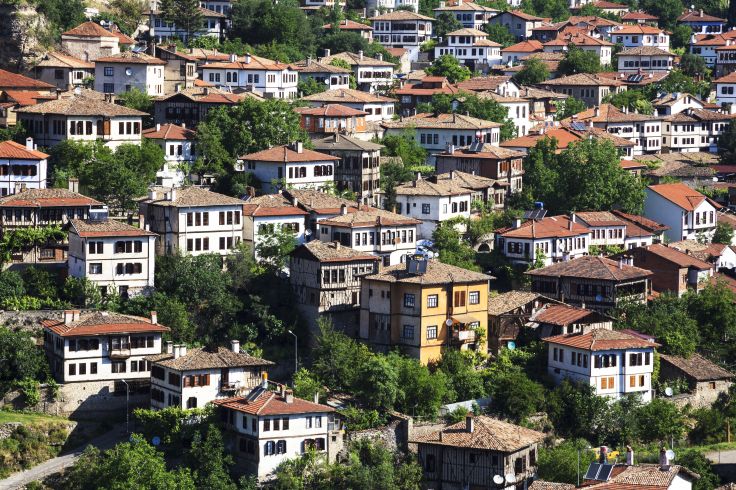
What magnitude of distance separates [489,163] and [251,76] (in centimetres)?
→ 2156

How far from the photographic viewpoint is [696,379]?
9631 cm

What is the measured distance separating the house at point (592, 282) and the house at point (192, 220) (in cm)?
1658

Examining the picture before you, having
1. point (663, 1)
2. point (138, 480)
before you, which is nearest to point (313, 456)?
point (138, 480)

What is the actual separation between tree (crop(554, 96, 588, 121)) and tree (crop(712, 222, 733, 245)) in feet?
74.6

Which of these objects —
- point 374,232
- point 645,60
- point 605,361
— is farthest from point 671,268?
point 645,60

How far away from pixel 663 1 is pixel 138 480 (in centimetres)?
11531

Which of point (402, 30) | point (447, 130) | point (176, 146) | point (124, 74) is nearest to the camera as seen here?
point (176, 146)

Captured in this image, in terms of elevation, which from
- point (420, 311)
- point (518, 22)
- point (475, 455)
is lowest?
point (475, 455)

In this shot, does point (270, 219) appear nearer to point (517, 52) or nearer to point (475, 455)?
point (475, 455)

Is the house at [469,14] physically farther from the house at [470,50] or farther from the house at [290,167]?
the house at [290,167]

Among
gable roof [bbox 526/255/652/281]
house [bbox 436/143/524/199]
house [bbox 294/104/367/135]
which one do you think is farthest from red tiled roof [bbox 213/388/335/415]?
house [bbox 294/104/367/135]

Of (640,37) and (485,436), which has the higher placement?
(640,37)

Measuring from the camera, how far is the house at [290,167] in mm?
106000

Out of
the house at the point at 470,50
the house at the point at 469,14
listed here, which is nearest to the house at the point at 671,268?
the house at the point at 470,50
